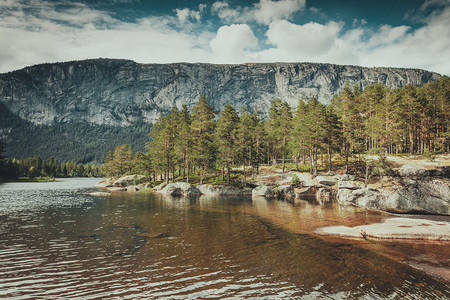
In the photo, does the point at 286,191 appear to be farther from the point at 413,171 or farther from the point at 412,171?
the point at 413,171

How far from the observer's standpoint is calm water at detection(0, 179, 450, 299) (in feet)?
34.6

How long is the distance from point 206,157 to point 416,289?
161 ft

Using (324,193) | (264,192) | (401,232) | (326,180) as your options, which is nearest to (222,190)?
(264,192)

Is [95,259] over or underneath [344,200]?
over

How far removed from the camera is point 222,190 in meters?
55.9

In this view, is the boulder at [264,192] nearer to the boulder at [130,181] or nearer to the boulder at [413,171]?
the boulder at [413,171]

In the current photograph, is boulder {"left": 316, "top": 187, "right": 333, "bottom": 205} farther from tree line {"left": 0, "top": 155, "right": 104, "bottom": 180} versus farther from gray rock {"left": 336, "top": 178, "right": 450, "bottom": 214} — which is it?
tree line {"left": 0, "top": 155, "right": 104, "bottom": 180}

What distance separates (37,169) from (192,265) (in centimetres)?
16326

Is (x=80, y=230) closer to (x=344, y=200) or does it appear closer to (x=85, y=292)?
(x=85, y=292)

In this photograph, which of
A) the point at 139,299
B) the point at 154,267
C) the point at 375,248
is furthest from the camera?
the point at 375,248

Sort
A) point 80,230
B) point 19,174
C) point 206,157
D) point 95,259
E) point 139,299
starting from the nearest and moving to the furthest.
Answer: point 139,299 < point 95,259 < point 80,230 < point 206,157 < point 19,174

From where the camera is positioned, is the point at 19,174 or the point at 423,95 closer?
the point at 423,95

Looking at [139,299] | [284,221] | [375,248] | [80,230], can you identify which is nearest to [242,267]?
[139,299]

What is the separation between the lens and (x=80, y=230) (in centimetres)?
2131
